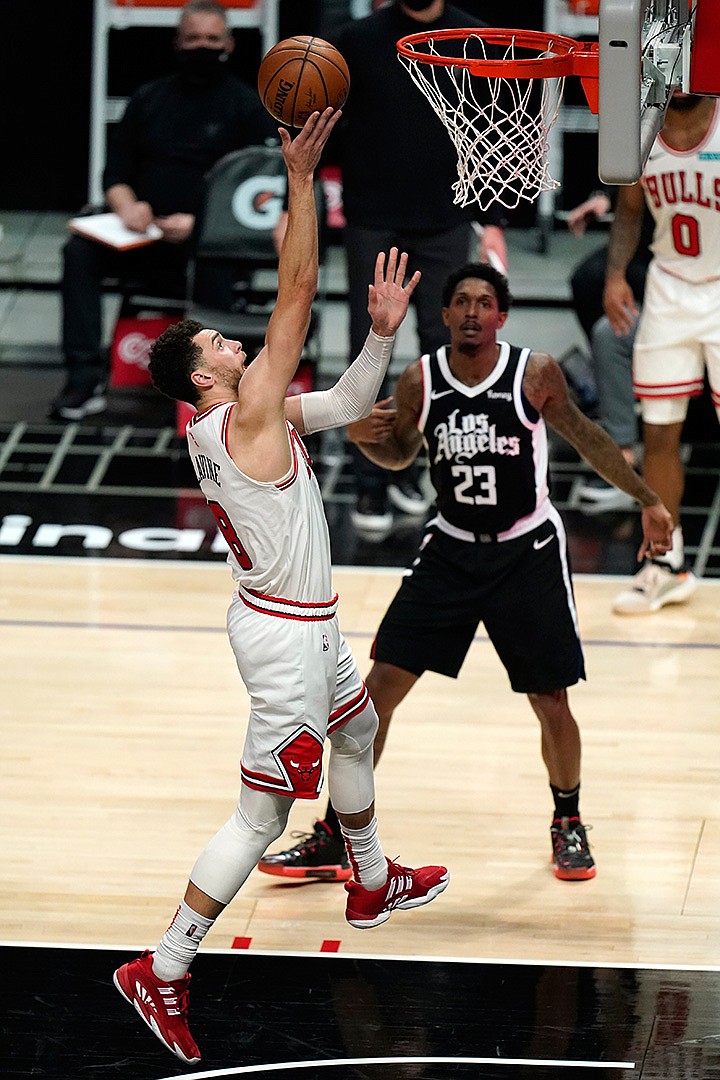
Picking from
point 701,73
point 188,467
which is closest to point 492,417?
point 701,73

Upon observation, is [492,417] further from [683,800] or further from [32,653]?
[32,653]

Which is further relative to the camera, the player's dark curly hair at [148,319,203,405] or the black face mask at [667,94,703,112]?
the black face mask at [667,94,703,112]

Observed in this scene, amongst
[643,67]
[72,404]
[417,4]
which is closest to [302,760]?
[643,67]

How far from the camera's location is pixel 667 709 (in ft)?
22.2

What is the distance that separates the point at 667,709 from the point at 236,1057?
2.73 meters

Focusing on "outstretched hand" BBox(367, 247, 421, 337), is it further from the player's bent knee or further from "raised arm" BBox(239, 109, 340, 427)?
the player's bent knee

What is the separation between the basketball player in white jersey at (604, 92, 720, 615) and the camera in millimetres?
7332

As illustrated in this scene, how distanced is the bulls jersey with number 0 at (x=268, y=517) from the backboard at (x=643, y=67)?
1067 mm

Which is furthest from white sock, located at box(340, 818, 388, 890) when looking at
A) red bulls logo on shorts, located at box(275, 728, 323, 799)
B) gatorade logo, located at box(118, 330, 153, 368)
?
gatorade logo, located at box(118, 330, 153, 368)

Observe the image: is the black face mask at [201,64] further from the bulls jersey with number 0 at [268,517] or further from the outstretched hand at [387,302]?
the bulls jersey with number 0 at [268,517]

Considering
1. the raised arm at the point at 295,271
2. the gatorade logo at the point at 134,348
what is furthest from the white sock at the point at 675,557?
the gatorade logo at the point at 134,348

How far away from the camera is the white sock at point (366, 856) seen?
4.89 metres

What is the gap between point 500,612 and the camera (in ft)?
17.9

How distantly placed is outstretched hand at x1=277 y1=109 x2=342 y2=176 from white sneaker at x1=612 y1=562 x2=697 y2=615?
3738mm
